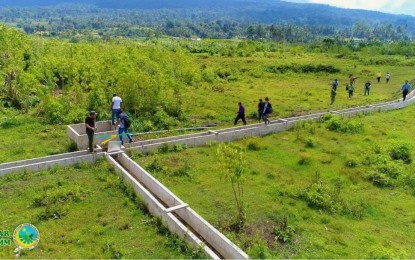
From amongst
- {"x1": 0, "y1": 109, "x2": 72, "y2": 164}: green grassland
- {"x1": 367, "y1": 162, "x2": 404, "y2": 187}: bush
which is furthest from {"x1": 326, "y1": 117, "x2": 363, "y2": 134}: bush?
{"x1": 0, "y1": 109, "x2": 72, "y2": 164}: green grassland

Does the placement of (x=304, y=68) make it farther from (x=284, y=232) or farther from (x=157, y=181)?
(x=284, y=232)

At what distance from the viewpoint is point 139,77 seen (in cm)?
1925

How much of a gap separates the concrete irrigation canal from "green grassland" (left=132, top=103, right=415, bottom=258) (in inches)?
21.6

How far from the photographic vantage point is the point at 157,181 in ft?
39.0

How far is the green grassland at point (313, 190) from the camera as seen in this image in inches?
377

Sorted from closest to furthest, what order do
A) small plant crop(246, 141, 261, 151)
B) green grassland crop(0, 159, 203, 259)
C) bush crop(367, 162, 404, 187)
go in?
green grassland crop(0, 159, 203, 259) → bush crop(367, 162, 404, 187) → small plant crop(246, 141, 261, 151)

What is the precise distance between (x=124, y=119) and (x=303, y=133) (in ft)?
29.4

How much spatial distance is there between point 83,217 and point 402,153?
12571 mm

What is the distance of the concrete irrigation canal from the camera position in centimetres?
920

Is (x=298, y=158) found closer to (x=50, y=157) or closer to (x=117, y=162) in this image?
(x=117, y=162)

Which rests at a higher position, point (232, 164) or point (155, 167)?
point (232, 164)

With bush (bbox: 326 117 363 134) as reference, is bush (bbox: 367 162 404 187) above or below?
below

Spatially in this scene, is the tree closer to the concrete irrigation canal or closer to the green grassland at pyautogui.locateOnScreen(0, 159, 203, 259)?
the concrete irrigation canal

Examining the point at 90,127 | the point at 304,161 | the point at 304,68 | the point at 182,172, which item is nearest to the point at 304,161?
the point at 304,161
